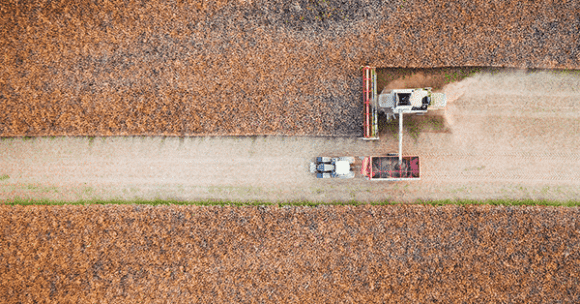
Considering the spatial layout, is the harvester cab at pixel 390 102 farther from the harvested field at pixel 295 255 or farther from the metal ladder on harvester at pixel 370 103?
the harvested field at pixel 295 255

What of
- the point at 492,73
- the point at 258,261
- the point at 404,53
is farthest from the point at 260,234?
the point at 492,73

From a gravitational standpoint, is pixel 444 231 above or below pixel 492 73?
below

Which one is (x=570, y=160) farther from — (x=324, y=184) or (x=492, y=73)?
(x=324, y=184)

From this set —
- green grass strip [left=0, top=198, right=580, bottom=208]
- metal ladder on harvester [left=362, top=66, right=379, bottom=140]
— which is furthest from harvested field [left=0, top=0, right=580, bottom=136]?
green grass strip [left=0, top=198, right=580, bottom=208]

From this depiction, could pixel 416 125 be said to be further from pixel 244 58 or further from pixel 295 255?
pixel 244 58

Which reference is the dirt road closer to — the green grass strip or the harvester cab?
the green grass strip

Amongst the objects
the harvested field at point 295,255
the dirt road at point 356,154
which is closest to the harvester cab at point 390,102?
the dirt road at point 356,154
